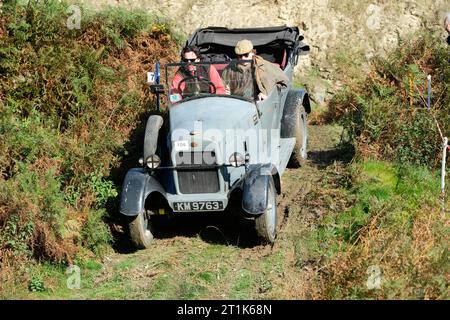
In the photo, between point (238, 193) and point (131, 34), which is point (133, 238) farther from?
point (131, 34)

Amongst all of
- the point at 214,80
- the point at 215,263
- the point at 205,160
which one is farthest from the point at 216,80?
the point at 215,263

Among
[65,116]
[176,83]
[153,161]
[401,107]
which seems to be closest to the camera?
[153,161]

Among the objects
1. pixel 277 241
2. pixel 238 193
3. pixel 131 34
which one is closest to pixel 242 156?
pixel 238 193

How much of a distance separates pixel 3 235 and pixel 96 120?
3263mm

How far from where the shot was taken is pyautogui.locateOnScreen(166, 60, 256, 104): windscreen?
10.4m

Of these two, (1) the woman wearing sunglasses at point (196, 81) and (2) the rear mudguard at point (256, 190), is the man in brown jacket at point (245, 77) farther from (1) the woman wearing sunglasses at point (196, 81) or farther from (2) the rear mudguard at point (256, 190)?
(2) the rear mudguard at point (256, 190)

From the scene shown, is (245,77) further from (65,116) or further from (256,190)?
(65,116)

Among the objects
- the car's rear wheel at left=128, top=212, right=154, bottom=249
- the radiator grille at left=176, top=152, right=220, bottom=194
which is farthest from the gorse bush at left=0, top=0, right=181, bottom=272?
the radiator grille at left=176, top=152, right=220, bottom=194

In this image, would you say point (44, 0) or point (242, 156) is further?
point (44, 0)

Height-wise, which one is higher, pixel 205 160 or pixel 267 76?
pixel 267 76

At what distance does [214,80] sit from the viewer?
10.4 meters

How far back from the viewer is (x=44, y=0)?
12.9 meters

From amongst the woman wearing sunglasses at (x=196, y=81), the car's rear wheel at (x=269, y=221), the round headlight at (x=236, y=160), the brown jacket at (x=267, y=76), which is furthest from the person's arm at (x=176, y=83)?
the car's rear wheel at (x=269, y=221)

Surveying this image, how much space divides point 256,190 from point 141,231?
1.54m
